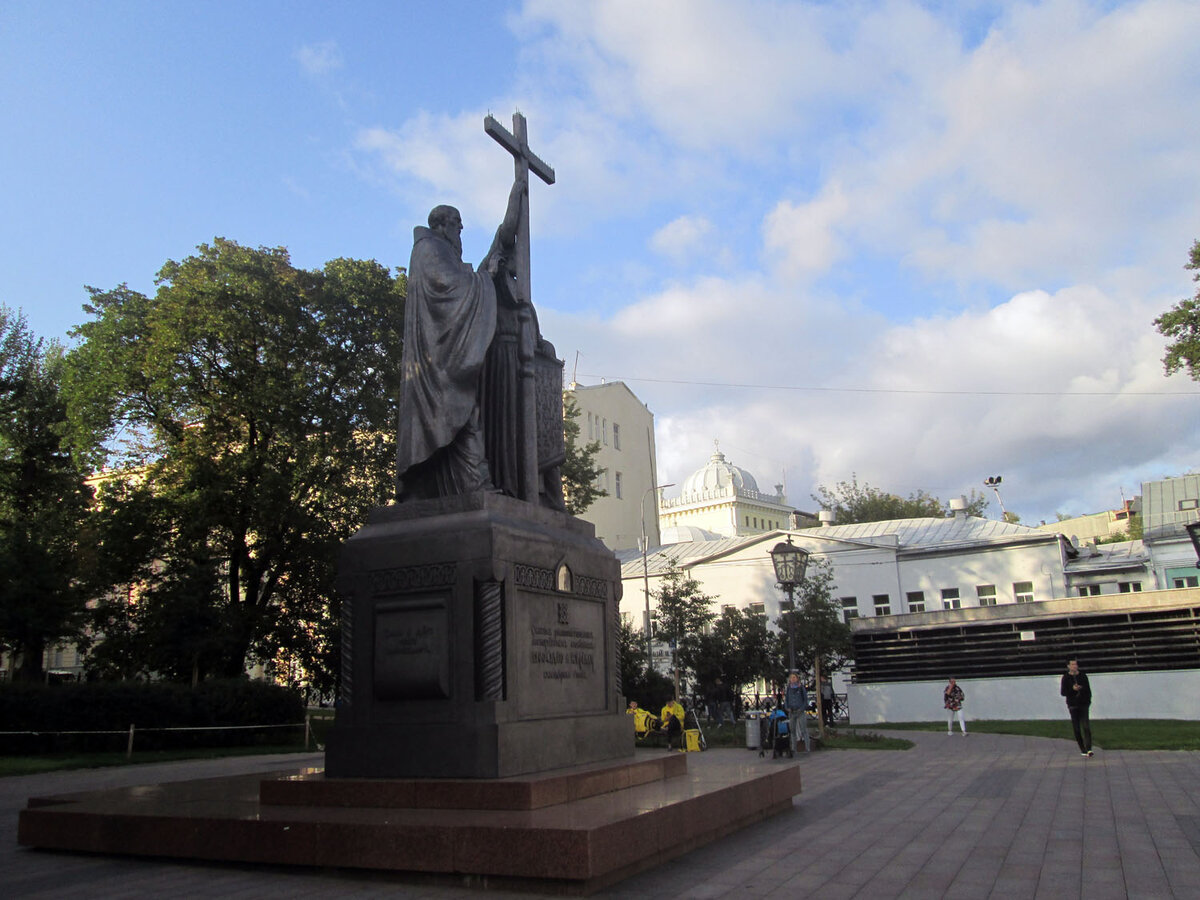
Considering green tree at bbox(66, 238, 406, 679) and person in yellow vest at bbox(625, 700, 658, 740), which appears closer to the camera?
person in yellow vest at bbox(625, 700, 658, 740)

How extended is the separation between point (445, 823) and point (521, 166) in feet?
21.7

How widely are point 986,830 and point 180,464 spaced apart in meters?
21.9

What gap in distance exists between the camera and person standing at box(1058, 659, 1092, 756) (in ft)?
48.2

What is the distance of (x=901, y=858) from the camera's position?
652 centimetres

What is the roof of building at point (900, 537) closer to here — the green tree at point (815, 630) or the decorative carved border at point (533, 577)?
the green tree at point (815, 630)

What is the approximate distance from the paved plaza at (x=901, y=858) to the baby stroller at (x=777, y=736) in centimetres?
532

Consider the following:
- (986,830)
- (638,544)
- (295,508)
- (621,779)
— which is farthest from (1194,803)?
(638,544)

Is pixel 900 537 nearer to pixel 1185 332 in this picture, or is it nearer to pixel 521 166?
pixel 1185 332

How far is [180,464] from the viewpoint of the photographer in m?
24.2

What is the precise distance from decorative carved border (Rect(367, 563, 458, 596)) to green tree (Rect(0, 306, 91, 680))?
59.9 ft

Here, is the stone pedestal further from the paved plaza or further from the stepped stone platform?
the paved plaza

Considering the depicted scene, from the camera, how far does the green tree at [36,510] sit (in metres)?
22.0

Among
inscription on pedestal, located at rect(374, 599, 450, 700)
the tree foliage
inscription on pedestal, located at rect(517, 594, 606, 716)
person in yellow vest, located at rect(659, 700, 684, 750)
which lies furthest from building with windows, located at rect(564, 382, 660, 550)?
inscription on pedestal, located at rect(374, 599, 450, 700)

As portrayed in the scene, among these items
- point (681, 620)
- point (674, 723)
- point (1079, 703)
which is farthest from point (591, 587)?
point (681, 620)
